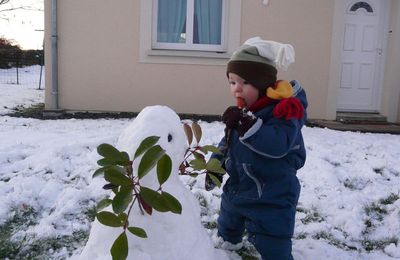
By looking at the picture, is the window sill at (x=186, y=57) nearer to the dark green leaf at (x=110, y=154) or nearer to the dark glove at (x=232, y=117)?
the dark glove at (x=232, y=117)

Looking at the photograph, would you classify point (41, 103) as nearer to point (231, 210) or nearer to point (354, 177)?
point (354, 177)

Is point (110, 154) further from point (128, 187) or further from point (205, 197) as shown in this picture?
point (205, 197)

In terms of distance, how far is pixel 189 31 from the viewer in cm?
798

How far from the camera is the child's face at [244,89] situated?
97.2 inches

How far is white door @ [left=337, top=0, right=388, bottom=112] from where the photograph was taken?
815cm

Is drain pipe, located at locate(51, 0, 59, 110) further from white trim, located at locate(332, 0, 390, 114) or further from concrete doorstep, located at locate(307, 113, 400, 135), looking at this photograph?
white trim, located at locate(332, 0, 390, 114)

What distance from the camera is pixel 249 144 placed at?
7.63 ft

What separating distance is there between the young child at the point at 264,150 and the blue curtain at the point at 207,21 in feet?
18.0

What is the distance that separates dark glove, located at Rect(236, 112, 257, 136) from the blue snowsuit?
3 cm

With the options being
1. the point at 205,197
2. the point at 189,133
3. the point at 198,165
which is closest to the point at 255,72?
the point at 189,133

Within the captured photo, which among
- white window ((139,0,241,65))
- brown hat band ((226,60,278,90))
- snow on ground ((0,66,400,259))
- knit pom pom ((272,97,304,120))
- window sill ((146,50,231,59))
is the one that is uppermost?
white window ((139,0,241,65))

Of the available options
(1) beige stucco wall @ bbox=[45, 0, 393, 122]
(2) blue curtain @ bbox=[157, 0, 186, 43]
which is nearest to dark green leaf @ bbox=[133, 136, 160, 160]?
(1) beige stucco wall @ bbox=[45, 0, 393, 122]

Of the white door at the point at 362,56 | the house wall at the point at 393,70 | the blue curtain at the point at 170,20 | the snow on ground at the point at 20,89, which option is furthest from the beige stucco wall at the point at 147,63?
the snow on ground at the point at 20,89

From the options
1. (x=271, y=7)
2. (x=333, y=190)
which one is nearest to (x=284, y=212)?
(x=333, y=190)
